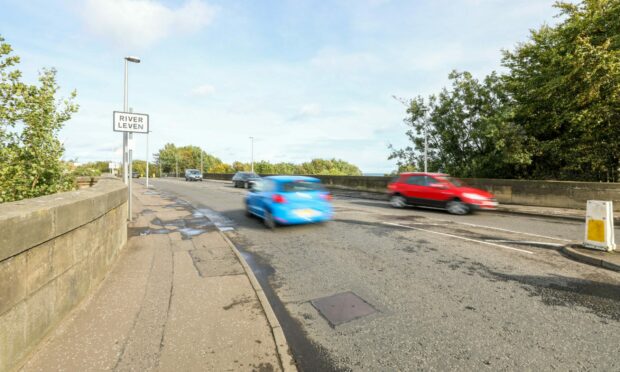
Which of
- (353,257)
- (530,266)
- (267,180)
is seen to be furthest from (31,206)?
(530,266)

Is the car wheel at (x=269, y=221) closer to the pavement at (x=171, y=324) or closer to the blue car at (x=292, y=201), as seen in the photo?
the blue car at (x=292, y=201)

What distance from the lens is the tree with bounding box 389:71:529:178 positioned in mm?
16906

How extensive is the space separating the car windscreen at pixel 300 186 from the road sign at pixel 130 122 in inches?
211

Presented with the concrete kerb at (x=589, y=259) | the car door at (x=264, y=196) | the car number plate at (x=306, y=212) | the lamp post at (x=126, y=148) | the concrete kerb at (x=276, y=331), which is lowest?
the concrete kerb at (x=276, y=331)

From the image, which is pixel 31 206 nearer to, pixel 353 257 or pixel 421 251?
pixel 353 257

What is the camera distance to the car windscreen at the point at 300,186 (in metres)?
8.46

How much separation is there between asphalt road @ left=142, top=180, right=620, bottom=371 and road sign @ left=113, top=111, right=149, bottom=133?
5.45 m

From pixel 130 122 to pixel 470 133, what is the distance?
833 inches

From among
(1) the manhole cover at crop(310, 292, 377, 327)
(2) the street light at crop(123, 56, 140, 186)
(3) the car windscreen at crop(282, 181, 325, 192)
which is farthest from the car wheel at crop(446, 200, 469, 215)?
(2) the street light at crop(123, 56, 140, 186)

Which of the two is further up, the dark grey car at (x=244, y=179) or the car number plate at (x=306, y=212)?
the dark grey car at (x=244, y=179)

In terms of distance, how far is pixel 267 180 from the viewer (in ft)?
30.1

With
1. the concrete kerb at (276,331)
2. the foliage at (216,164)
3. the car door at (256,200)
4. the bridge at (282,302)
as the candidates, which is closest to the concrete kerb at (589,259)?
the bridge at (282,302)

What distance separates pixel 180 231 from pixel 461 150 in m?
21.9

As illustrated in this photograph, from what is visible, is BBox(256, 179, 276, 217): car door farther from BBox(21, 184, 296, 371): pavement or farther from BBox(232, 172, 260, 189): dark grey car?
BBox(232, 172, 260, 189): dark grey car
